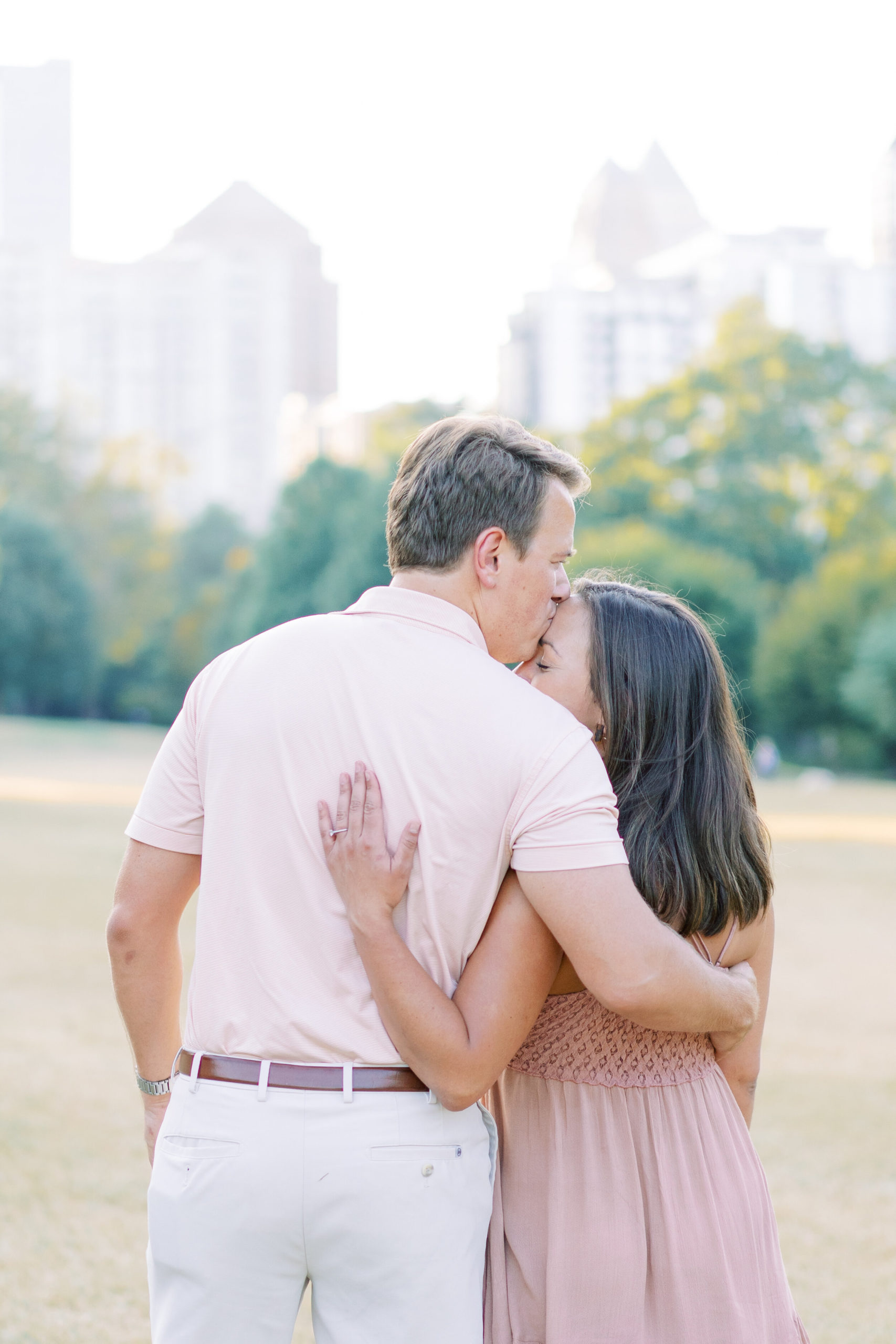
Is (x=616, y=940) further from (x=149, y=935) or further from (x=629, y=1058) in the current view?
(x=149, y=935)

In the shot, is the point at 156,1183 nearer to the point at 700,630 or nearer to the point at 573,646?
the point at 573,646

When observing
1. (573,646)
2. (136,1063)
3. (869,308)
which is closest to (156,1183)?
(136,1063)

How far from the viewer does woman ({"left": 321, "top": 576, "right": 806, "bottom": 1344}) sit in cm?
213

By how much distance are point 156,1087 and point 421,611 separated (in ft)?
3.78

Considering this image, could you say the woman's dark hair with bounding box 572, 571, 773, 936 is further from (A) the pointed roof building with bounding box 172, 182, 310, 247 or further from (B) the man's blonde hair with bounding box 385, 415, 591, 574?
(A) the pointed roof building with bounding box 172, 182, 310, 247

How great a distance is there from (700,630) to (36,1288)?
3.60m

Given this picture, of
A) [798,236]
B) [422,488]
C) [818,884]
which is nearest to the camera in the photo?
[422,488]

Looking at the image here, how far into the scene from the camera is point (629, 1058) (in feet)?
7.77

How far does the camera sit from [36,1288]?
4680 millimetres

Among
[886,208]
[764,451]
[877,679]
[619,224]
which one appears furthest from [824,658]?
[619,224]

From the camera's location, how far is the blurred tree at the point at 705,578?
42.1m

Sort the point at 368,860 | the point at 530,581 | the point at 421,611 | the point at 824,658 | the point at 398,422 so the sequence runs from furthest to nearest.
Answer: the point at 398,422 < the point at 824,658 < the point at 530,581 < the point at 421,611 < the point at 368,860

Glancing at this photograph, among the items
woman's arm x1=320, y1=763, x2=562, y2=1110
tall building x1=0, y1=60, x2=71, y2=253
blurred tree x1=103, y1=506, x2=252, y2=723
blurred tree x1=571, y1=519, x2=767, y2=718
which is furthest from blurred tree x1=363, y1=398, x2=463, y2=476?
tall building x1=0, y1=60, x2=71, y2=253

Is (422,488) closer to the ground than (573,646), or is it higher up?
higher up
